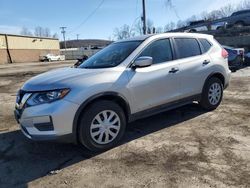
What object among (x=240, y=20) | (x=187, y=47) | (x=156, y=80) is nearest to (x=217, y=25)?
(x=240, y=20)

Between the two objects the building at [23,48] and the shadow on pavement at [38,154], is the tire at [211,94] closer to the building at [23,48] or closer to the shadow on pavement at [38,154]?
the shadow on pavement at [38,154]

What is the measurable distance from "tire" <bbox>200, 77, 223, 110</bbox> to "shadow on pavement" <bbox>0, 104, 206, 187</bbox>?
63 cm

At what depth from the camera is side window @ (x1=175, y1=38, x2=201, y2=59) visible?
6.36 meters

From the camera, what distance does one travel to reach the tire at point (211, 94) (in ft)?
22.5

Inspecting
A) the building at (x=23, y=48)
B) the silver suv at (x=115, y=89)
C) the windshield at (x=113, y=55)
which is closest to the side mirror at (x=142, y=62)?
the silver suv at (x=115, y=89)

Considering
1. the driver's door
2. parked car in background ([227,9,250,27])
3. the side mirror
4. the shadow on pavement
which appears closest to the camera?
the shadow on pavement

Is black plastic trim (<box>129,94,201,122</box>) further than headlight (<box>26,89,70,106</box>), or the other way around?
black plastic trim (<box>129,94,201,122</box>)

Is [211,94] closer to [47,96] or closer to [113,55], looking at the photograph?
[113,55]

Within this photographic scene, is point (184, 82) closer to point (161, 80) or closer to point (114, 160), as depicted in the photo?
point (161, 80)

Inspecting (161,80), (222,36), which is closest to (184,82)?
(161,80)

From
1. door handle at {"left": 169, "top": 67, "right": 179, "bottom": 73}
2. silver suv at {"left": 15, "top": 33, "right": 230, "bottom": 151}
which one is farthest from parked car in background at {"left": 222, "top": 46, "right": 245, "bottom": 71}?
door handle at {"left": 169, "top": 67, "right": 179, "bottom": 73}

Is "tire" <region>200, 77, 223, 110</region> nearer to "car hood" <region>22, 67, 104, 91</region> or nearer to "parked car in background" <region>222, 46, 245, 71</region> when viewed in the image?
"car hood" <region>22, 67, 104, 91</region>

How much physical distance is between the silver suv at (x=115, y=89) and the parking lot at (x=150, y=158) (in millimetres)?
393

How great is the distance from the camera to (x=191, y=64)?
21.0 ft
